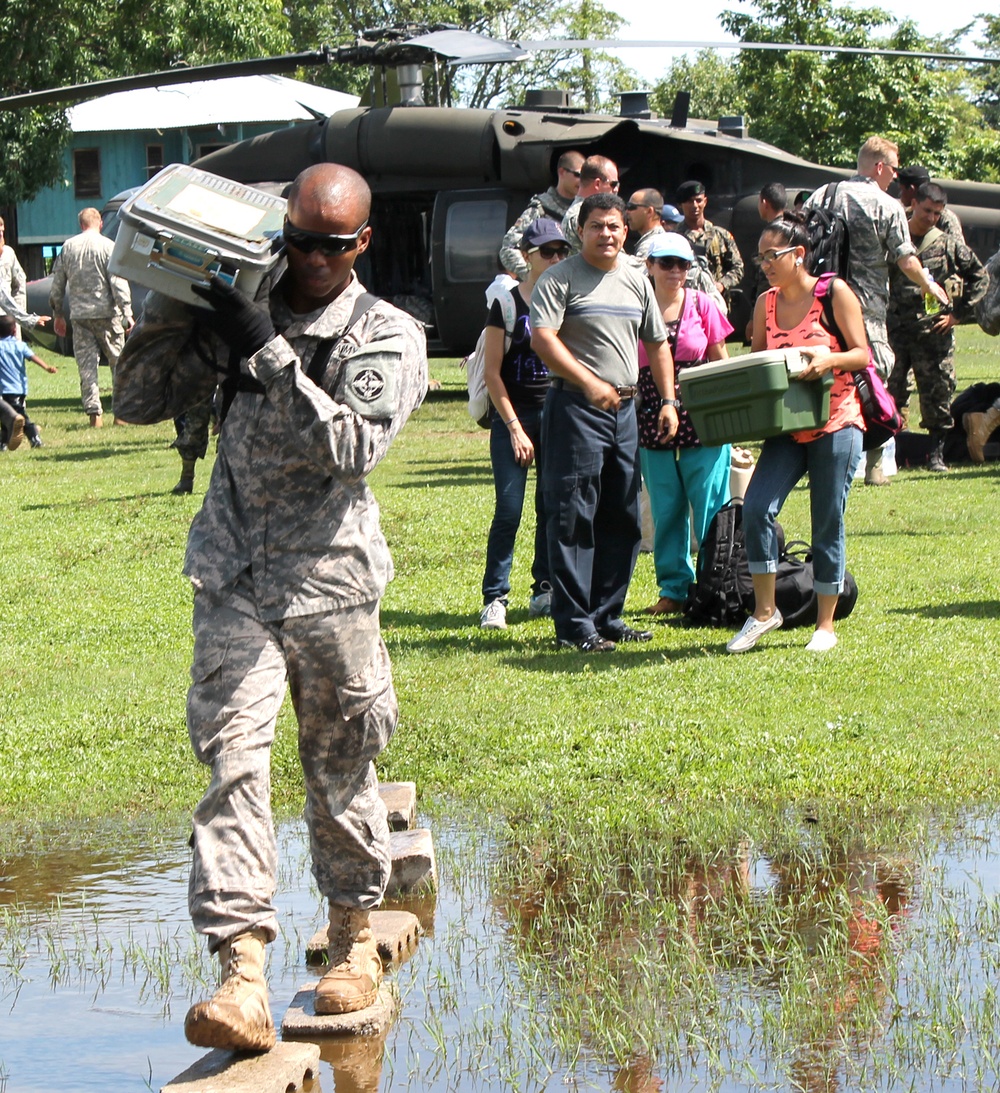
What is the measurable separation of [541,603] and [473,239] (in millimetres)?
10674

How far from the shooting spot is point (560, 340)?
7.80 m

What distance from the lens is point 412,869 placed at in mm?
5008

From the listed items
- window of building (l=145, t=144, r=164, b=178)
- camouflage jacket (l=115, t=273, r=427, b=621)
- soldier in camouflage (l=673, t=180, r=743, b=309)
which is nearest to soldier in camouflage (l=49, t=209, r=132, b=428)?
soldier in camouflage (l=673, t=180, r=743, b=309)

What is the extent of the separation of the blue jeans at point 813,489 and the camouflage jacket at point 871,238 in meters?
3.52

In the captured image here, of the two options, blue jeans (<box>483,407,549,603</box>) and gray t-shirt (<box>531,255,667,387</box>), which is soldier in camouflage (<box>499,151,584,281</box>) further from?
gray t-shirt (<box>531,255,667,387</box>)

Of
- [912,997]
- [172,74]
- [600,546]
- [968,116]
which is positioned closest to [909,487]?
[600,546]

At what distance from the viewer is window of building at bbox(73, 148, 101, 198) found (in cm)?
5662

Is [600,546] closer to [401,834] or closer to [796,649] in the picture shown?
[796,649]

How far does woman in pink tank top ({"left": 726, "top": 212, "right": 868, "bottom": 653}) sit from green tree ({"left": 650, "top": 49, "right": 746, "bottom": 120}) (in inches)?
2236

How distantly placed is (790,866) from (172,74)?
12727 mm

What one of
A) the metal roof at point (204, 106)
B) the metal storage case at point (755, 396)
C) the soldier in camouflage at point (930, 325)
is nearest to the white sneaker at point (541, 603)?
the metal storage case at point (755, 396)

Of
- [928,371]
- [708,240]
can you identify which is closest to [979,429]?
[928,371]

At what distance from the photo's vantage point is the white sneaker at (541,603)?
8984 millimetres

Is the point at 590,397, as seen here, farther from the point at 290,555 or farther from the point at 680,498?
the point at 290,555
